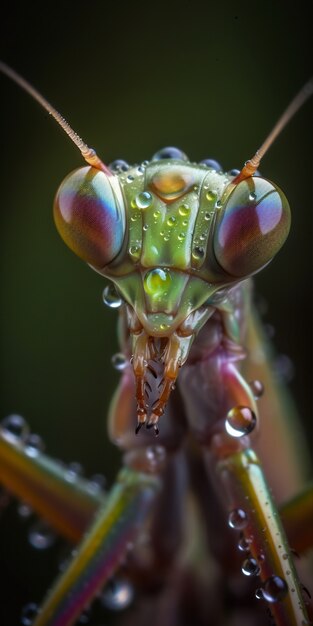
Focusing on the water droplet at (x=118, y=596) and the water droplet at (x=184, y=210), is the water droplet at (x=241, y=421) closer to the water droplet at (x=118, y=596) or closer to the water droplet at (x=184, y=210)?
the water droplet at (x=184, y=210)

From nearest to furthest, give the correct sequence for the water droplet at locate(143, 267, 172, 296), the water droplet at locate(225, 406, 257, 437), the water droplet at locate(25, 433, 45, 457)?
1. the water droplet at locate(143, 267, 172, 296)
2. the water droplet at locate(225, 406, 257, 437)
3. the water droplet at locate(25, 433, 45, 457)

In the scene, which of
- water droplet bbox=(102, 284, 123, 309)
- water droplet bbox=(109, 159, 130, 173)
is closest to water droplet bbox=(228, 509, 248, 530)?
water droplet bbox=(102, 284, 123, 309)

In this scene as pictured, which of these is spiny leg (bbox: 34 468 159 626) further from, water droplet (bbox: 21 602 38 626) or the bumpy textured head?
the bumpy textured head

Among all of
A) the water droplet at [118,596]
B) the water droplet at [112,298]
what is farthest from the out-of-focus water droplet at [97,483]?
the water droplet at [112,298]

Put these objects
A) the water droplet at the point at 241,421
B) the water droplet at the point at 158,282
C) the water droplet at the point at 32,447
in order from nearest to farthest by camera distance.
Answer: the water droplet at the point at 158,282, the water droplet at the point at 241,421, the water droplet at the point at 32,447

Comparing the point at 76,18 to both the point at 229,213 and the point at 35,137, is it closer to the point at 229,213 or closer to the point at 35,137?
the point at 35,137

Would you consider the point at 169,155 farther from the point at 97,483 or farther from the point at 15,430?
the point at 97,483
